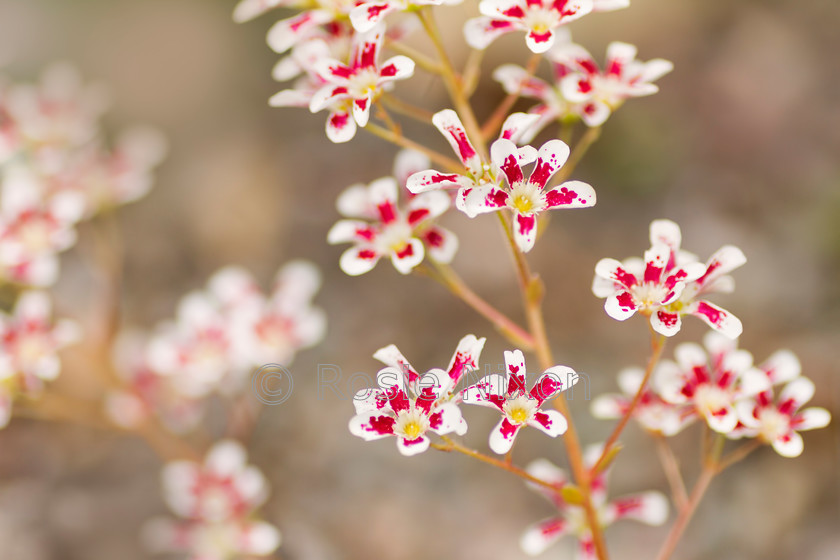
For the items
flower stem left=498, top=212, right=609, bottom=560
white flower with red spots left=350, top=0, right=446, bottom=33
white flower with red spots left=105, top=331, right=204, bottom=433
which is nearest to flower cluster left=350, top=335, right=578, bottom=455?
flower stem left=498, top=212, right=609, bottom=560

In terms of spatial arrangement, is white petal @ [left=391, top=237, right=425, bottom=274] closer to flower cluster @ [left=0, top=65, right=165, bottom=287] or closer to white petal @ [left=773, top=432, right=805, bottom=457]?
white petal @ [left=773, top=432, right=805, bottom=457]

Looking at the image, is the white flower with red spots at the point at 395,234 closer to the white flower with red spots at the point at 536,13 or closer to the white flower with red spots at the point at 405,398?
the white flower with red spots at the point at 405,398

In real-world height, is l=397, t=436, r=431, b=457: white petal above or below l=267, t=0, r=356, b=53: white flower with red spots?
below

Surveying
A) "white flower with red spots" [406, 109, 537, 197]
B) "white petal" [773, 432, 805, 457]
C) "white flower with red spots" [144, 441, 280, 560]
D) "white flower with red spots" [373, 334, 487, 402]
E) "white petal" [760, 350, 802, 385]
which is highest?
"white flower with red spots" [406, 109, 537, 197]

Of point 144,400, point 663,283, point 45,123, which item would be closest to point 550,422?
point 663,283

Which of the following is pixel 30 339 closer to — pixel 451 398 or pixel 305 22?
pixel 305 22

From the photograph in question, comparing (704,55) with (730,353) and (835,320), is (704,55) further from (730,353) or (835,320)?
(730,353)
